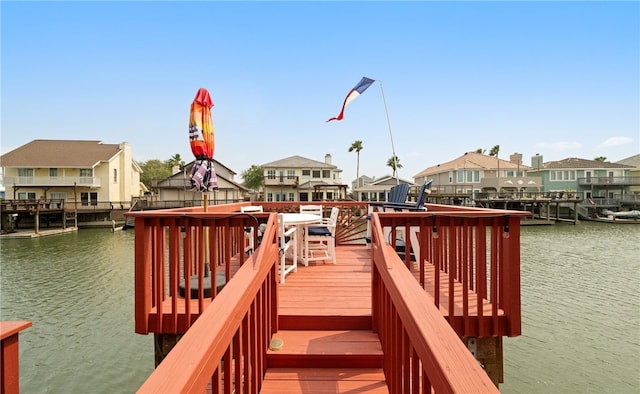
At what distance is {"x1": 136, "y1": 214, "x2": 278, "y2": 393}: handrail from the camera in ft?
2.83

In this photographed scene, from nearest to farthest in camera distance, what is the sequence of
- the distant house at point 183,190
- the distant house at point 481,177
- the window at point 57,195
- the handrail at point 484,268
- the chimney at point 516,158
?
the handrail at point 484,268 → the window at point 57,195 → the distant house at point 183,190 → the distant house at point 481,177 → the chimney at point 516,158

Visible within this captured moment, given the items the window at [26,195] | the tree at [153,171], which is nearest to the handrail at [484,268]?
the window at [26,195]

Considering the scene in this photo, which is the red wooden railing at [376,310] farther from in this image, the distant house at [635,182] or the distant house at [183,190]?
the distant house at [635,182]

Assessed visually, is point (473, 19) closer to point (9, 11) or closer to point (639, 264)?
point (9, 11)

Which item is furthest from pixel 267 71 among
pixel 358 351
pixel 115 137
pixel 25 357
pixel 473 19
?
pixel 115 137

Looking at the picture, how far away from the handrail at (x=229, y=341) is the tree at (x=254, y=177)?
177 feet

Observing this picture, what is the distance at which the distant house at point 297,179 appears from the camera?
37125 millimetres

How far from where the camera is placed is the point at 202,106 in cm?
385

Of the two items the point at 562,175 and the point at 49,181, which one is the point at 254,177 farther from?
the point at 562,175

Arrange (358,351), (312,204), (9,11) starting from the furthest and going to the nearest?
(312,204) → (9,11) → (358,351)

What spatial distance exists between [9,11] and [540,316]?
1103 centimetres

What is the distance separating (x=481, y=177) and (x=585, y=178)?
11.0 metres

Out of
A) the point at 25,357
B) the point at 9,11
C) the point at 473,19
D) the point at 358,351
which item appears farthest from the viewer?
the point at 473,19

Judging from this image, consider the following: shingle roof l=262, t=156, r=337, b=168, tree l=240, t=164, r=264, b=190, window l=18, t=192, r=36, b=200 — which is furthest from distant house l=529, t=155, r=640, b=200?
window l=18, t=192, r=36, b=200
